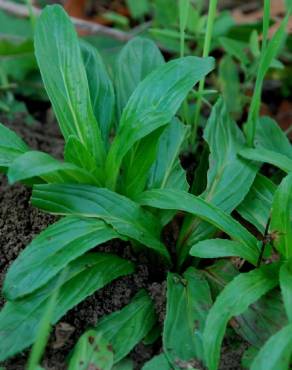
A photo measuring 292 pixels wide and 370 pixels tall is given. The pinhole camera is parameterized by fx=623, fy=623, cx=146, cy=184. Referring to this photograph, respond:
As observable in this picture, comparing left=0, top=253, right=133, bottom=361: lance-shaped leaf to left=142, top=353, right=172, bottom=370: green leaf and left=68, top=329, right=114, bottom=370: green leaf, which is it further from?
left=142, top=353, right=172, bottom=370: green leaf

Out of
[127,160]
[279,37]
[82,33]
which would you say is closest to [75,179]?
[127,160]

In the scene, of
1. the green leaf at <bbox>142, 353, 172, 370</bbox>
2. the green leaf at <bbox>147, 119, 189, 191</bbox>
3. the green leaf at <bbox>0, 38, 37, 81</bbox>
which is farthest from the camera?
the green leaf at <bbox>0, 38, 37, 81</bbox>

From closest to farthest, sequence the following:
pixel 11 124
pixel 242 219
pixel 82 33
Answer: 1. pixel 242 219
2. pixel 11 124
3. pixel 82 33

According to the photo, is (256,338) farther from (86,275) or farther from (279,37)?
(279,37)

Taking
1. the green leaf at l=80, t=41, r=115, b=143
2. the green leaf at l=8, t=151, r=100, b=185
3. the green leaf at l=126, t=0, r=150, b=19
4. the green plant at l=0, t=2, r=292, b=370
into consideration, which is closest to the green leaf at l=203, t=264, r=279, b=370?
the green plant at l=0, t=2, r=292, b=370

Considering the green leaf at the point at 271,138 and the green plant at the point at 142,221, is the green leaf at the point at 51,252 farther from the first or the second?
the green leaf at the point at 271,138
